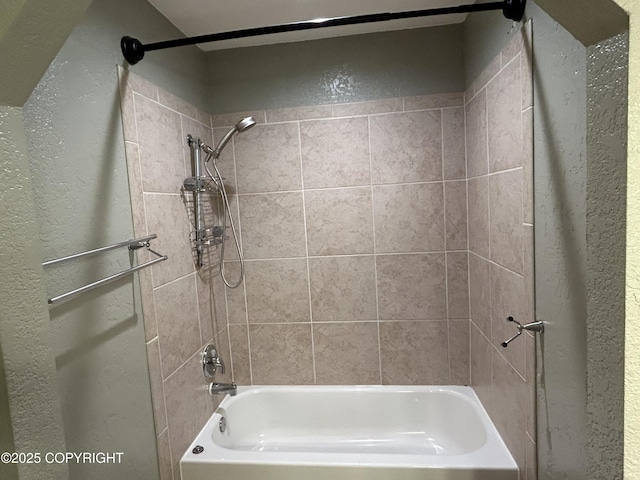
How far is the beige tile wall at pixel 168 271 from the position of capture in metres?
1.39

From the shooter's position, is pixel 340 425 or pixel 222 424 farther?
pixel 340 425

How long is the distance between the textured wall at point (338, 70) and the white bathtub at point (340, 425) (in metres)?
1.67

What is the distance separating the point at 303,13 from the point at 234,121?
68cm

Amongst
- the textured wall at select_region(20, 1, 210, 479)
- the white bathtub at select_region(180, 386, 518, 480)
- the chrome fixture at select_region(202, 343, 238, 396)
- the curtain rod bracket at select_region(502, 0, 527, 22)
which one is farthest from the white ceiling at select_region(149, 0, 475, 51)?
the white bathtub at select_region(180, 386, 518, 480)

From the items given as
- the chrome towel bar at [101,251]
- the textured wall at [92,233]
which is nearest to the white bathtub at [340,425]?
the textured wall at [92,233]

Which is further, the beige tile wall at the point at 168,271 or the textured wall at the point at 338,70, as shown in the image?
the textured wall at the point at 338,70

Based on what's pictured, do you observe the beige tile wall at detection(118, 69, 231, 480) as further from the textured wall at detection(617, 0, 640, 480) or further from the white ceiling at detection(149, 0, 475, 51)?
the textured wall at detection(617, 0, 640, 480)

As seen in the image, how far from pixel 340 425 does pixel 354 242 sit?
1.08 metres

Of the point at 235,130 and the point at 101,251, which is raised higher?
the point at 235,130

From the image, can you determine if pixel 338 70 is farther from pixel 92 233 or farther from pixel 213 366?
pixel 213 366

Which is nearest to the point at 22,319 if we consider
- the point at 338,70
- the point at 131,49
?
the point at 131,49

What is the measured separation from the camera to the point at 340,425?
2.14 m

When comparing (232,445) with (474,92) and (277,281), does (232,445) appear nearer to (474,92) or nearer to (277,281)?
(277,281)

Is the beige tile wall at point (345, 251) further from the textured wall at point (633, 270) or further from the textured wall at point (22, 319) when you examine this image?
the textured wall at point (633, 270)
